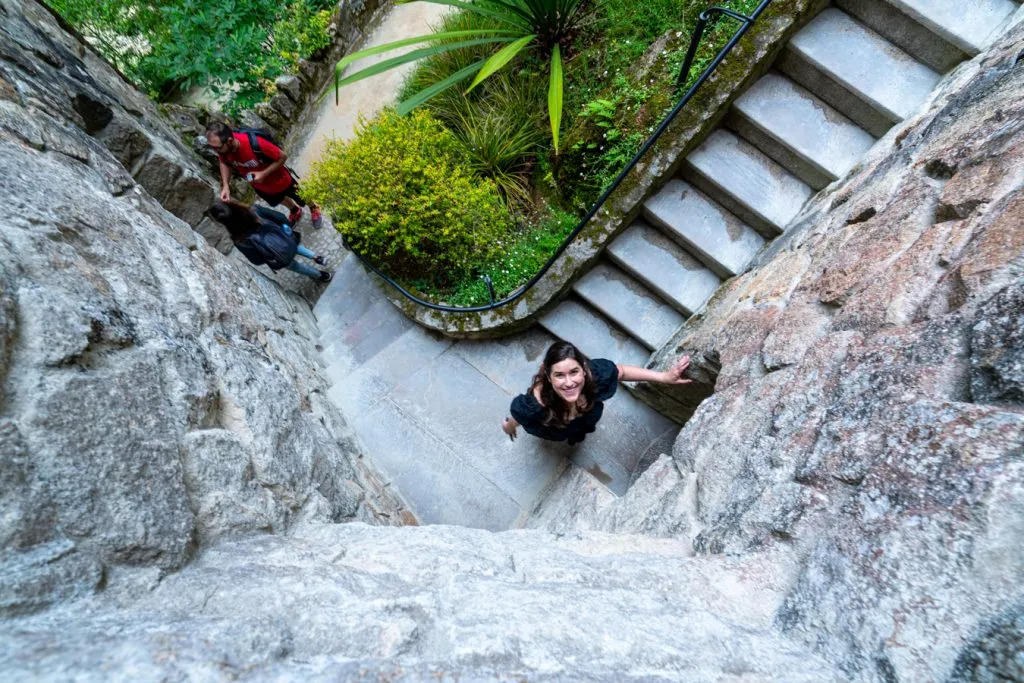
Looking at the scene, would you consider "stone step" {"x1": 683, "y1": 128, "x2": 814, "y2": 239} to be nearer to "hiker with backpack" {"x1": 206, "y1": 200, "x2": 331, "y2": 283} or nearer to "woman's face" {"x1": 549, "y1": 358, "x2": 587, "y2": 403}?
"woman's face" {"x1": 549, "y1": 358, "x2": 587, "y2": 403}

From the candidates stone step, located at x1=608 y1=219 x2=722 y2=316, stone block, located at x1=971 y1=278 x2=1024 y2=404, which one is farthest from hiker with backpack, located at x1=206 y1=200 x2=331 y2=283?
stone block, located at x1=971 y1=278 x2=1024 y2=404

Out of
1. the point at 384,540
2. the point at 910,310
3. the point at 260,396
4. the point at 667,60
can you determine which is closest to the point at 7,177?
the point at 260,396

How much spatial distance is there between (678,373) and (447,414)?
1560 millimetres

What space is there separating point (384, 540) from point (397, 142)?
255 cm

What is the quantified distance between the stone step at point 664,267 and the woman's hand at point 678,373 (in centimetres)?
70

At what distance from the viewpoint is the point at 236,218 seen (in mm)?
2910

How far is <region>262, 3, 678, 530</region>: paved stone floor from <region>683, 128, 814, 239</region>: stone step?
1172 millimetres

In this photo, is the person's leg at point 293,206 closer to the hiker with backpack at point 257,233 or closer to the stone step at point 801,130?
the hiker with backpack at point 257,233

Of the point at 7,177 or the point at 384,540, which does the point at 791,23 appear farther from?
the point at 7,177

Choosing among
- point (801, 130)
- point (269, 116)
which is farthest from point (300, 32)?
point (801, 130)

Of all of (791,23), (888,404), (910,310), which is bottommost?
(888,404)

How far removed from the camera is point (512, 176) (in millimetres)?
3443

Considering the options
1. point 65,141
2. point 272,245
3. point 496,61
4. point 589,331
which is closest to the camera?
point 65,141

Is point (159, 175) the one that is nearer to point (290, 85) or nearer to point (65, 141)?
point (65, 141)
